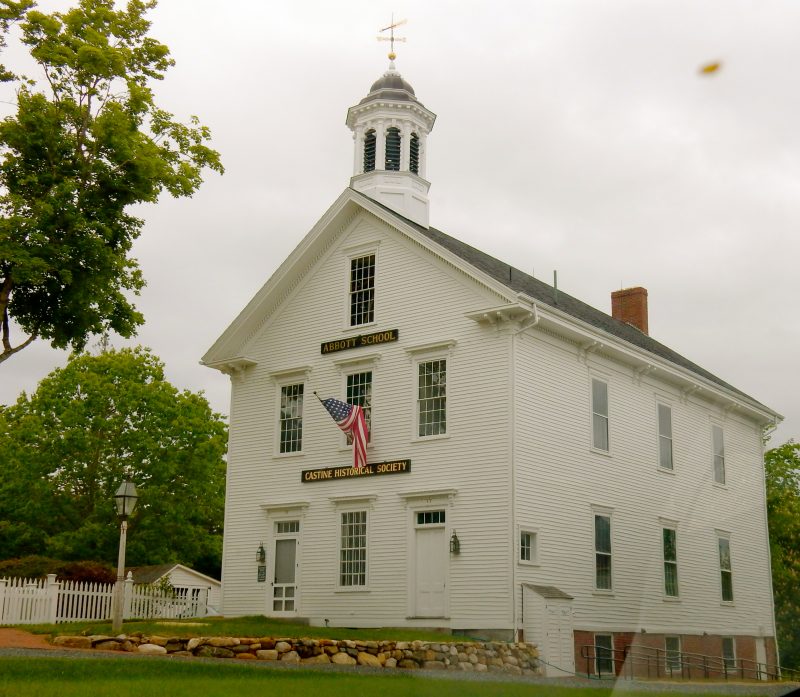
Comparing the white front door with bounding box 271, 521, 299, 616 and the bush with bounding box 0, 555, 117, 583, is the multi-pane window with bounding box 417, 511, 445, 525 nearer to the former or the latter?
the white front door with bounding box 271, 521, 299, 616

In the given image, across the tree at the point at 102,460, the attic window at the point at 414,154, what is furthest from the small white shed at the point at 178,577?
the attic window at the point at 414,154

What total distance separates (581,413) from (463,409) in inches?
130

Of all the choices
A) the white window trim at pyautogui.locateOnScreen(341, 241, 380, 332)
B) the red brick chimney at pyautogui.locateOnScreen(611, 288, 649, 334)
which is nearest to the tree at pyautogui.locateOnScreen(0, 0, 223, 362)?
→ the white window trim at pyautogui.locateOnScreen(341, 241, 380, 332)

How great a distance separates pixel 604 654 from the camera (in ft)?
76.0

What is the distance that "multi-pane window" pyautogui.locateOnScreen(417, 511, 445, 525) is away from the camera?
22609 millimetres

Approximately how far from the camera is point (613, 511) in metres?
25.0

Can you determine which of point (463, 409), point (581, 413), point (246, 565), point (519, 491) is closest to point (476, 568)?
point (519, 491)

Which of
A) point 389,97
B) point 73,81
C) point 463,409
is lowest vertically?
point 463,409

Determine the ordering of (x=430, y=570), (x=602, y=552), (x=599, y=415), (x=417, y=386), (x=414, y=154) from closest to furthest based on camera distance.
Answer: (x=430, y=570), (x=417, y=386), (x=602, y=552), (x=599, y=415), (x=414, y=154)

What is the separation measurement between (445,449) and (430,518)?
5.18 ft

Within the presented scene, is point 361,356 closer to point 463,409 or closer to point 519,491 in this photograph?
point 463,409

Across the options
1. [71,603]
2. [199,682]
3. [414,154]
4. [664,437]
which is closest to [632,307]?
[664,437]

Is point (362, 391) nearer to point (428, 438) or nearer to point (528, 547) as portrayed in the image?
point (428, 438)

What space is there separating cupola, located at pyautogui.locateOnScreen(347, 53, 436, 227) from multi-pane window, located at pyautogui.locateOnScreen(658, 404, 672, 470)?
8.45 m
